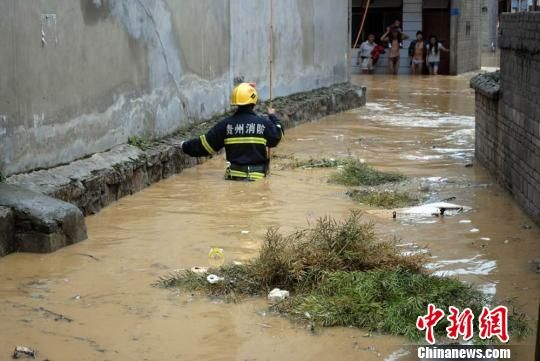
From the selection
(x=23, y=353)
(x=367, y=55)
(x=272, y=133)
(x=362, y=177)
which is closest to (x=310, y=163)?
(x=362, y=177)

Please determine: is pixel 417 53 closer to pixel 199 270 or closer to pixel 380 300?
pixel 199 270

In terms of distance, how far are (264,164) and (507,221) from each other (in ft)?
10.4

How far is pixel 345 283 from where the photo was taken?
5.85 meters

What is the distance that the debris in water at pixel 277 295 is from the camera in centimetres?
584

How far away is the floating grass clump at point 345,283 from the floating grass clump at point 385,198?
2.35 meters

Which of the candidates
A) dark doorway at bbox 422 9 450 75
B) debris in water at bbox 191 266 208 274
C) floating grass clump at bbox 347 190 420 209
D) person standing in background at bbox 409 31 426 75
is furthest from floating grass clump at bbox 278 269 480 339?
dark doorway at bbox 422 9 450 75

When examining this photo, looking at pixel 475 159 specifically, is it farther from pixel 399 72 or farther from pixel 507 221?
pixel 399 72

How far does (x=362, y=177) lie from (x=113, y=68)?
120 inches

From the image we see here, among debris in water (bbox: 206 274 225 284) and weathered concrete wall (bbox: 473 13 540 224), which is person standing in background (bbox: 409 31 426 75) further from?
debris in water (bbox: 206 274 225 284)

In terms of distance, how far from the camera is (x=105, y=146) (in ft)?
32.0

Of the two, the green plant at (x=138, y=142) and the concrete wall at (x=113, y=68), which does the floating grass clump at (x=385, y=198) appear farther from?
the concrete wall at (x=113, y=68)

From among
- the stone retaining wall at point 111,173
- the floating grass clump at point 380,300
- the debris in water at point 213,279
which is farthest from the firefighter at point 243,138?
the floating grass clump at point 380,300

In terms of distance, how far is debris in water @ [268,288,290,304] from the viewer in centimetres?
584

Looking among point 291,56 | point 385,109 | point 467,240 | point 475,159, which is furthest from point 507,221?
point 385,109
